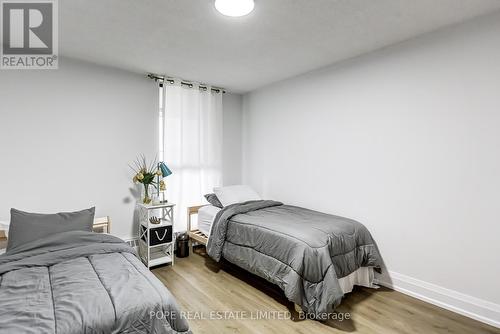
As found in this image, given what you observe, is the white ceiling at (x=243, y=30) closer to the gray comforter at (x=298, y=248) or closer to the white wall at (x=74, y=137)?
the white wall at (x=74, y=137)

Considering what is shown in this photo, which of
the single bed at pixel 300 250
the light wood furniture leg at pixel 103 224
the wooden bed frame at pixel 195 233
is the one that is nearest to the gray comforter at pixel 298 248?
the single bed at pixel 300 250

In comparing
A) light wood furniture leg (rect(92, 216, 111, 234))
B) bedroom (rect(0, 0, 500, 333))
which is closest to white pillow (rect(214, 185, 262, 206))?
bedroom (rect(0, 0, 500, 333))

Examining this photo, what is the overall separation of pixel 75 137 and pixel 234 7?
94.4 inches

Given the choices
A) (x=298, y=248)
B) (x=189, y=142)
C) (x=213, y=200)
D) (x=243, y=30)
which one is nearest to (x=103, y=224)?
(x=213, y=200)

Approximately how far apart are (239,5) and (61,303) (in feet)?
7.25

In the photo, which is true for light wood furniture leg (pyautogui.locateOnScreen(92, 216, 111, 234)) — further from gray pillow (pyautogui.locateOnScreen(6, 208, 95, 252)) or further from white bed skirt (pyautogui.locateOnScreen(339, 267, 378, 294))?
white bed skirt (pyautogui.locateOnScreen(339, 267, 378, 294))

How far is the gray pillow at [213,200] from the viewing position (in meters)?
3.78

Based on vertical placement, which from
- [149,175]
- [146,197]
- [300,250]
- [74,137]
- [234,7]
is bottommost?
[300,250]

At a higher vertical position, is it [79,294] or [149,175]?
[149,175]

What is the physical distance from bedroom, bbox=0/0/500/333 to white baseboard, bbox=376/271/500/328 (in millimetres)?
14

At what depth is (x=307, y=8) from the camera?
203 centimetres

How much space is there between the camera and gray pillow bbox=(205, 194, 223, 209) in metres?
3.78

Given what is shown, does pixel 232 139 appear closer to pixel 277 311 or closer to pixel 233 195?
pixel 233 195

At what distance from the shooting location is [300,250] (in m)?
2.29
